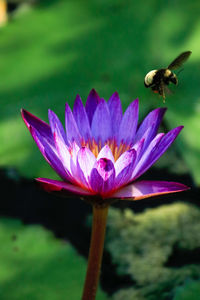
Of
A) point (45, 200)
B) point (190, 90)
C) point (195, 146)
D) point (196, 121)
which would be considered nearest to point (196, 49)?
point (190, 90)

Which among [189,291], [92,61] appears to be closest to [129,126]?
[189,291]

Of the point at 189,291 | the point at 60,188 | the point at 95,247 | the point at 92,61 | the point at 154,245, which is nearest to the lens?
the point at 60,188

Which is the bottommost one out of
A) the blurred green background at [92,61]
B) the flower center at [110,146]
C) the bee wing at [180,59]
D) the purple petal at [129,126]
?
the flower center at [110,146]

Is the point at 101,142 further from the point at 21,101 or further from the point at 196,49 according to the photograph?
the point at 196,49

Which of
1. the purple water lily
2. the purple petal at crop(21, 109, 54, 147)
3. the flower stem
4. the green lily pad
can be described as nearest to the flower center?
the purple water lily

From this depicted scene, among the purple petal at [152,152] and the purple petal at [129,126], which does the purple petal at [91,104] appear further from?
the purple petal at [152,152]

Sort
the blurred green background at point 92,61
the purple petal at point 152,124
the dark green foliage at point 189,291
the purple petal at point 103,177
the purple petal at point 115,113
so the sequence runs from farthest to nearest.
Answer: the blurred green background at point 92,61
the dark green foliage at point 189,291
the purple petal at point 115,113
the purple petal at point 152,124
the purple petal at point 103,177

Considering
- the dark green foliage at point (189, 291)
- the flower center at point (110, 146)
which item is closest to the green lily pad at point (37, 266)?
the dark green foliage at point (189, 291)

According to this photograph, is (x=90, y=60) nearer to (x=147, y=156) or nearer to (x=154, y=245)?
(x=154, y=245)
